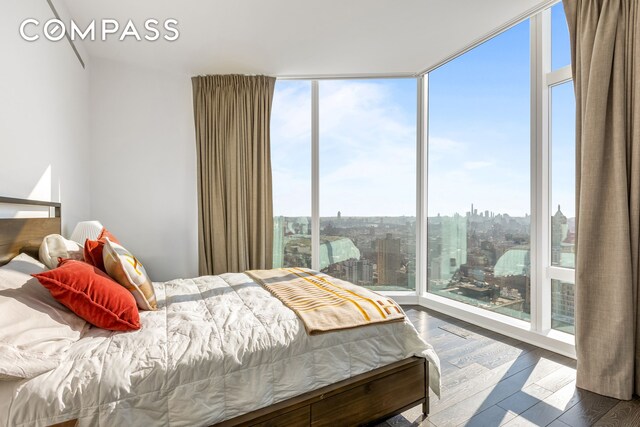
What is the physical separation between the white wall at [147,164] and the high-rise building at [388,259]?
211 cm

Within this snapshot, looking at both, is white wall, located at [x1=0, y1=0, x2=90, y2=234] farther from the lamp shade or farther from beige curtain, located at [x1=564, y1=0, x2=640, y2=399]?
beige curtain, located at [x1=564, y1=0, x2=640, y2=399]

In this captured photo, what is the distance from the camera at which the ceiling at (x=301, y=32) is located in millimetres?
2512

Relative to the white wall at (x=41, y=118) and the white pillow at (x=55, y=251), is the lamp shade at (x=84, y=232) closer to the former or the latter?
the white wall at (x=41, y=118)

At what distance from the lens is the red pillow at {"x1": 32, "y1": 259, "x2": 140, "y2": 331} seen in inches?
55.1

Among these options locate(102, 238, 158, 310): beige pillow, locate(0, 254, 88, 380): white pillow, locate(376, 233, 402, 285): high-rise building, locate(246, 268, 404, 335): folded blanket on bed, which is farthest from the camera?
locate(376, 233, 402, 285): high-rise building

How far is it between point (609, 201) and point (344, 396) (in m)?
1.91

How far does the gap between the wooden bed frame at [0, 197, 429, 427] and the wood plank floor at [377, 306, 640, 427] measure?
0.15m

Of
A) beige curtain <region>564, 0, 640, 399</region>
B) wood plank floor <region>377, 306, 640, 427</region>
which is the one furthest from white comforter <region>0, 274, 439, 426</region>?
beige curtain <region>564, 0, 640, 399</region>

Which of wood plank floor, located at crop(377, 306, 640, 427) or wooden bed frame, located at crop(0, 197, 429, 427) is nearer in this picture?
wooden bed frame, located at crop(0, 197, 429, 427)

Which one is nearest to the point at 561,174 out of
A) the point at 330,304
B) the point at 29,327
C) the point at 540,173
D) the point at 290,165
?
the point at 540,173

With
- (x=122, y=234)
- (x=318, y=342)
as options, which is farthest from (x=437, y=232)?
(x=122, y=234)

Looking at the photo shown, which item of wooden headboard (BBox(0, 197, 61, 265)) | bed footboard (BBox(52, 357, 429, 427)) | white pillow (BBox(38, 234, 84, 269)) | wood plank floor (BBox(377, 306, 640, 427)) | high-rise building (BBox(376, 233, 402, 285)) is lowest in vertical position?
wood plank floor (BBox(377, 306, 640, 427))

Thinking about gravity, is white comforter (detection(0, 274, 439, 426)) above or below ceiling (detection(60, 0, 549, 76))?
below

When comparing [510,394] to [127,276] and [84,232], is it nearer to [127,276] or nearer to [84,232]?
[127,276]
